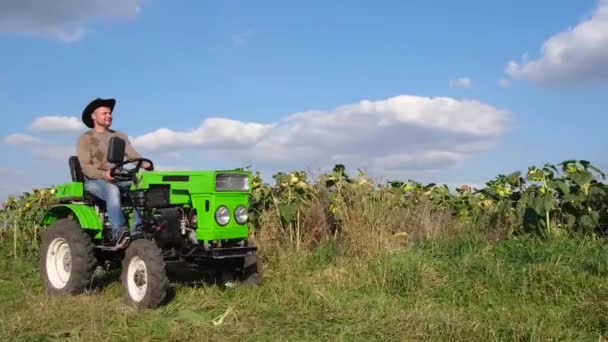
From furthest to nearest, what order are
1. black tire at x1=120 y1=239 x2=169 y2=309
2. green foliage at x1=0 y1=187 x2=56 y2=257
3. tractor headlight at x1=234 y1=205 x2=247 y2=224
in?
green foliage at x1=0 y1=187 x2=56 y2=257
tractor headlight at x1=234 y1=205 x2=247 y2=224
black tire at x1=120 y1=239 x2=169 y2=309

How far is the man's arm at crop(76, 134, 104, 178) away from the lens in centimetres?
699

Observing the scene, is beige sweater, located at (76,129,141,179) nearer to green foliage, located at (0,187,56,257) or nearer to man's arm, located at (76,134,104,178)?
man's arm, located at (76,134,104,178)

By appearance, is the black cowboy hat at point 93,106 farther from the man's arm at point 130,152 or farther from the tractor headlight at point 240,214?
the tractor headlight at point 240,214

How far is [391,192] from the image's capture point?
29.2 ft

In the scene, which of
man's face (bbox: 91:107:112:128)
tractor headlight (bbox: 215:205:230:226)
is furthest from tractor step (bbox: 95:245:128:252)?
man's face (bbox: 91:107:112:128)

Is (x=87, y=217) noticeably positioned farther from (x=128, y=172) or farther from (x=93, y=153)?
(x=93, y=153)

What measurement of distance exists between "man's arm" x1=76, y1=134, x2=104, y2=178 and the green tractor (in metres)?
0.25

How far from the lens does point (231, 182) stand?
6.12 metres

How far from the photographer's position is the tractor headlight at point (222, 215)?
601 centimetres

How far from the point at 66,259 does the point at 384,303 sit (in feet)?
12.7

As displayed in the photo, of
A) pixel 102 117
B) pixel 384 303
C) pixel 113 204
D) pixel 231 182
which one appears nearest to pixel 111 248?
pixel 113 204

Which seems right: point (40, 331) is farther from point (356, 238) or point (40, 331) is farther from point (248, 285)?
point (356, 238)

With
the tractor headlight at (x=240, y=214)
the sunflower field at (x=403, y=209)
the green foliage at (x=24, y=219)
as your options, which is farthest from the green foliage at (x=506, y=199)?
the green foliage at (x=24, y=219)

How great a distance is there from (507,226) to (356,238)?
7.12 ft
